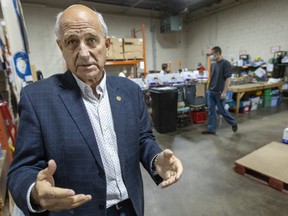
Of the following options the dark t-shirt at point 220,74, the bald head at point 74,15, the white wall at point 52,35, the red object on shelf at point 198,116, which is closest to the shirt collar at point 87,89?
the bald head at point 74,15

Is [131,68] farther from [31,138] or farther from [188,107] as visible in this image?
[31,138]

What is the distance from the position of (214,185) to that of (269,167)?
2.46 ft

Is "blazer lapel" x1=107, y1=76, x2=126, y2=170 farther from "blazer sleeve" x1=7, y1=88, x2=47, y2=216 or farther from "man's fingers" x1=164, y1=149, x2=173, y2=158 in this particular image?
"blazer sleeve" x1=7, y1=88, x2=47, y2=216

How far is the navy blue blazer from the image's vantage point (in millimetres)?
669

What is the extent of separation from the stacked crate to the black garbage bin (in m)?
3.27

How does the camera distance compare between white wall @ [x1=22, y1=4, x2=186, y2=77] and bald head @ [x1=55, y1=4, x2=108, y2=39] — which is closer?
bald head @ [x1=55, y1=4, x2=108, y2=39]

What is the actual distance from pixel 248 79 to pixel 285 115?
5.66 ft

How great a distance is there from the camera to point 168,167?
79cm

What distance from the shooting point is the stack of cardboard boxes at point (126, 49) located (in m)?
6.32

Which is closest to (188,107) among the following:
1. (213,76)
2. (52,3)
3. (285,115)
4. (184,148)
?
(213,76)

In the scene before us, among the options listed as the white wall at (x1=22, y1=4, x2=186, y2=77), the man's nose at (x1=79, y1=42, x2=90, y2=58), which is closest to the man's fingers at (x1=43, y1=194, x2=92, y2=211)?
the man's nose at (x1=79, y1=42, x2=90, y2=58)

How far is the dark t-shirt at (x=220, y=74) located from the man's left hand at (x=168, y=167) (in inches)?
120

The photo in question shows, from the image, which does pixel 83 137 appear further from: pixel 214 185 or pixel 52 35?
pixel 52 35

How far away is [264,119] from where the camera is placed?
447 centimetres
